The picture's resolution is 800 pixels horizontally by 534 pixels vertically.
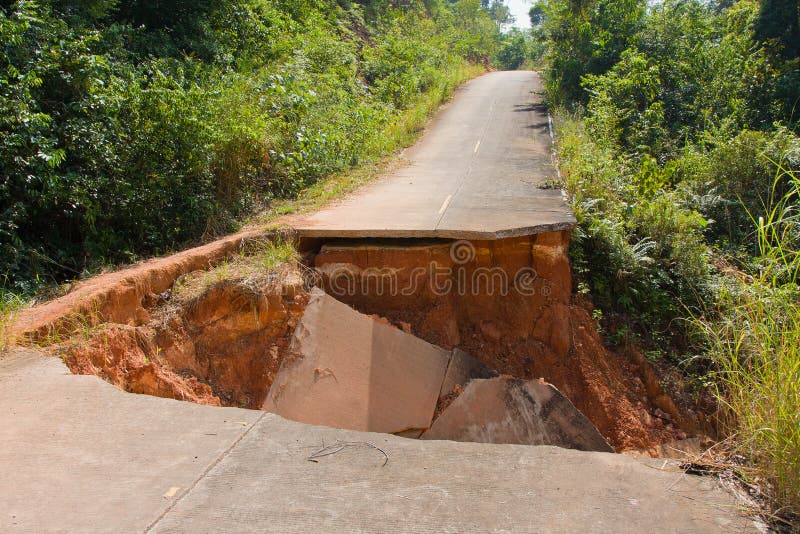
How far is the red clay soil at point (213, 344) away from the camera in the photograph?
13.6 feet

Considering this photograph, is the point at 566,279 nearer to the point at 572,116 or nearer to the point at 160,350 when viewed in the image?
the point at 160,350

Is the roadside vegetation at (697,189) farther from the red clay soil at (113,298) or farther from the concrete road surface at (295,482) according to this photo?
the red clay soil at (113,298)

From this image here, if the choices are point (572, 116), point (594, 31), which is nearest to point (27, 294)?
point (572, 116)

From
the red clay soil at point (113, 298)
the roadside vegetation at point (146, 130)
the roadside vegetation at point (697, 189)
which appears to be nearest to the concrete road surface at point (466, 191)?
the roadside vegetation at point (697, 189)

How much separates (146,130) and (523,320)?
14.6 feet

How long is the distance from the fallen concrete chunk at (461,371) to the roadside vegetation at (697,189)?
1.68 metres

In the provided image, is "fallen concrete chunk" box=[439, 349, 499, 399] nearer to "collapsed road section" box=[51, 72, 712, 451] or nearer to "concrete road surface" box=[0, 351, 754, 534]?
"collapsed road section" box=[51, 72, 712, 451]

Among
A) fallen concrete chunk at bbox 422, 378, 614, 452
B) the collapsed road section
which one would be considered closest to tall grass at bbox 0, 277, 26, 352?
the collapsed road section

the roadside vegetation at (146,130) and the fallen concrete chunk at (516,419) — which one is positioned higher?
the roadside vegetation at (146,130)

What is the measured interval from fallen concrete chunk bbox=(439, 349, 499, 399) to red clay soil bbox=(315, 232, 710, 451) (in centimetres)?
24

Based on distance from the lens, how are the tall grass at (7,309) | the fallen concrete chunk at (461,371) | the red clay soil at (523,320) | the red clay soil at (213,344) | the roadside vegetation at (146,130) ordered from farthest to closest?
the red clay soil at (523,320) → the fallen concrete chunk at (461,371) → the roadside vegetation at (146,130) → the red clay soil at (213,344) → the tall grass at (7,309)

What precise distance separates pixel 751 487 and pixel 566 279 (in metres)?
4.07

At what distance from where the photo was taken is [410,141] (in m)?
12.8

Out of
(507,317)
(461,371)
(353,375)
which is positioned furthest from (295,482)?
(507,317)
